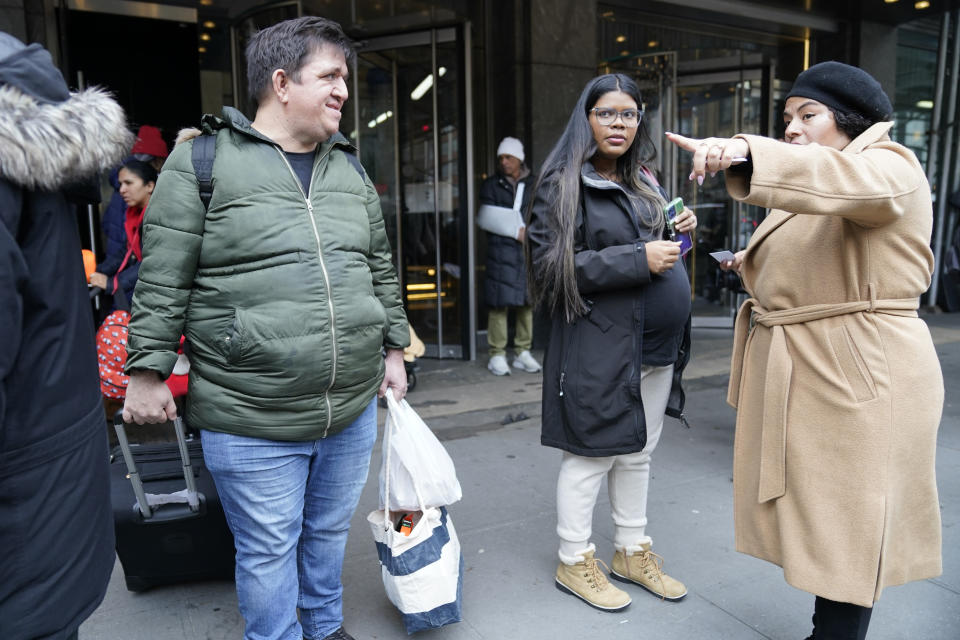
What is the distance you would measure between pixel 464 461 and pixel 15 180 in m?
3.32

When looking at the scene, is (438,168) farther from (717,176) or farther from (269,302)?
(269,302)

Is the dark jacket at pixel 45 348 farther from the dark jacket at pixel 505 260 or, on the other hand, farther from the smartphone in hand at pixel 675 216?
the dark jacket at pixel 505 260

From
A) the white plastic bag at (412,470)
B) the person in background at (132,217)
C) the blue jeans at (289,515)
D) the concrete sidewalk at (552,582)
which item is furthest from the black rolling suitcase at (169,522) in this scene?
the person in background at (132,217)

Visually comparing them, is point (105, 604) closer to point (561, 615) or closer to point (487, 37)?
point (561, 615)

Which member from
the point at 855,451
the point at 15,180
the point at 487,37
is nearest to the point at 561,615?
the point at 855,451

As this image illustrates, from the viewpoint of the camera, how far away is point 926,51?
10.3 meters

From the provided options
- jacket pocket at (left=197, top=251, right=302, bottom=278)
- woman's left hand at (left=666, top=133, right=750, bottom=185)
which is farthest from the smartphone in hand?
jacket pocket at (left=197, top=251, right=302, bottom=278)

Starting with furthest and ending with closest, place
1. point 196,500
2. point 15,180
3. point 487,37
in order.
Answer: point 487,37, point 196,500, point 15,180

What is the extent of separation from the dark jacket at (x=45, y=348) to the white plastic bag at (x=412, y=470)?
0.99m

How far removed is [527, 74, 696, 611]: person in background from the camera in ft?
8.65

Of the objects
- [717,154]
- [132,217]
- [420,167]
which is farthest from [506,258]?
[717,154]

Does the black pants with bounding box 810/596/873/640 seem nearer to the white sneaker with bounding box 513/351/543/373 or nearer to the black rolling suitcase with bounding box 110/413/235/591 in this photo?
the black rolling suitcase with bounding box 110/413/235/591

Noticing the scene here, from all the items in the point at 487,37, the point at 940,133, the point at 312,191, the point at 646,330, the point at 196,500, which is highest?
the point at 487,37

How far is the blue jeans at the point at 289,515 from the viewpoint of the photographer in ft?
7.06
